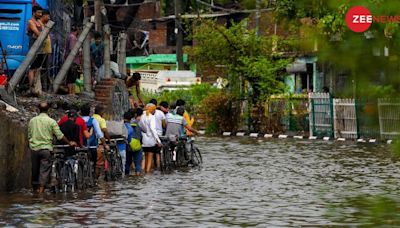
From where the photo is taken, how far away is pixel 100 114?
2289cm

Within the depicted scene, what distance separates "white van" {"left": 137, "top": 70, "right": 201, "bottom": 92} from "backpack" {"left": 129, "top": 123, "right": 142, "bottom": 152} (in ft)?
131

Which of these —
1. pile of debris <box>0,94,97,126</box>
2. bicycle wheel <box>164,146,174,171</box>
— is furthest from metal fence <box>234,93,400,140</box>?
pile of debris <box>0,94,97,126</box>

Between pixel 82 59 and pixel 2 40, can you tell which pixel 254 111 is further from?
pixel 2 40

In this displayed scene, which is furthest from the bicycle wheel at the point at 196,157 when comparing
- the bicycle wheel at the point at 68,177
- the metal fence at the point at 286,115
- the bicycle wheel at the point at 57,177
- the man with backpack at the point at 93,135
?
the metal fence at the point at 286,115

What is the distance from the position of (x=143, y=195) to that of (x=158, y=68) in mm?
60400

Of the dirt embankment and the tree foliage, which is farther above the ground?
the tree foliage

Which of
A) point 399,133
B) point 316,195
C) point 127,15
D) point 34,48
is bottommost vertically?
point 316,195

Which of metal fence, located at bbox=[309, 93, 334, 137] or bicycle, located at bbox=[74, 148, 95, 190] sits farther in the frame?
metal fence, located at bbox=[309, 93, 334, 137]

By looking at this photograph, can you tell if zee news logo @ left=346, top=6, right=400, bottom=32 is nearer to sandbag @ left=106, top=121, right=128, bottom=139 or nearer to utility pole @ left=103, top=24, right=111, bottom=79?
sandbag @ left=106, top=121, right=128, bottom=139

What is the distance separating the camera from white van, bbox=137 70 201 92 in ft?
218

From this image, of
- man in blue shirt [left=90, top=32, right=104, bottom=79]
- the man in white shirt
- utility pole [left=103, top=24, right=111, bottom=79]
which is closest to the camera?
the man in white shirt

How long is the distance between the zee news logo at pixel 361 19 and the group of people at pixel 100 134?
16228 millimetres

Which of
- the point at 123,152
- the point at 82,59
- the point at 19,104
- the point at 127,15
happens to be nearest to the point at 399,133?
the point at 19,104

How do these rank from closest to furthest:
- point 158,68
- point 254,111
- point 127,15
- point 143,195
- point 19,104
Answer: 1. point 143,195
2. point 19,104
3. point 254,111
4. point 127,15
5. point 158,68
